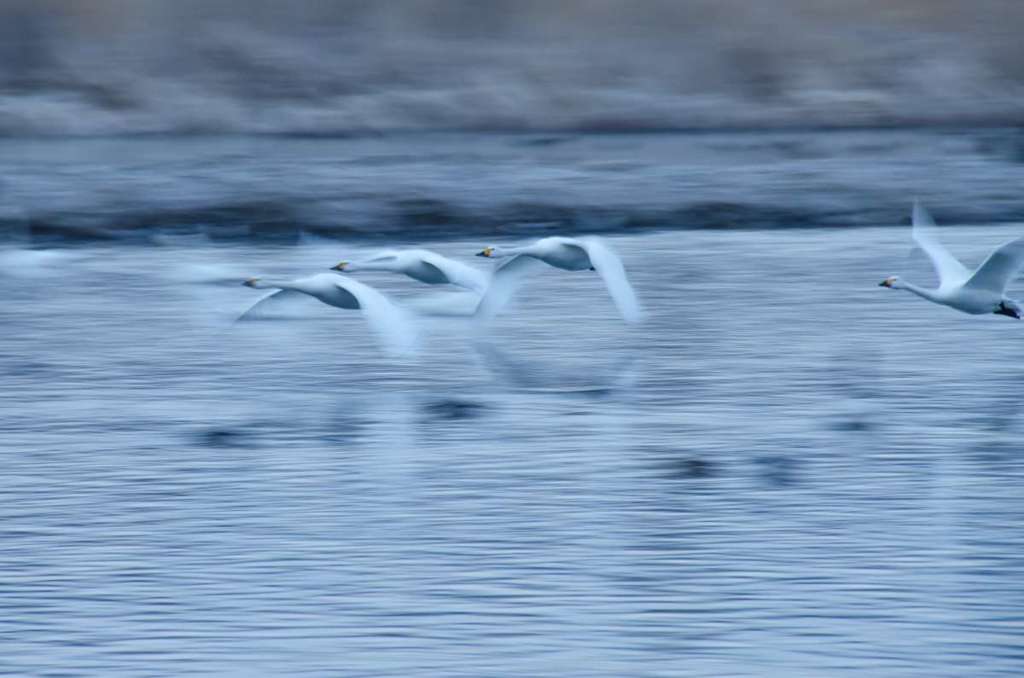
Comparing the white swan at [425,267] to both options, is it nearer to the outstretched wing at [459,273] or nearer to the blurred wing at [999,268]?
the outstretched wing at [459,273]

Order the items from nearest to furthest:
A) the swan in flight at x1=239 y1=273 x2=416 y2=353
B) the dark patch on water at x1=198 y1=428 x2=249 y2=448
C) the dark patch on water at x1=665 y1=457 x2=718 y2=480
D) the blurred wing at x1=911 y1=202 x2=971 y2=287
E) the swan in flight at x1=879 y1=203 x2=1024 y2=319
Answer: the dark patch on water at x1=665 y1=457 x2=718 y2=480 → the dark patch on water at x1=198 y1=428 x2=249 y2=448 → the swan in flight at x1=879 y1=203 x2=1024 y2=319 → the blurred wing at x1=911 y1=202 x2=971 y2=287 → the swan in flight at x1=239 y1=273 x2=416 y2=353

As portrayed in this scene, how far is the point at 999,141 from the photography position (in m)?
31.6

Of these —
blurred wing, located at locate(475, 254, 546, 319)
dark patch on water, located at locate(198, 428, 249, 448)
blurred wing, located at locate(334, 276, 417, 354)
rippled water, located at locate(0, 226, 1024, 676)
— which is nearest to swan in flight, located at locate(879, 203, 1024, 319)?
rippled water, located at locate(0, 226, 1024, 676)

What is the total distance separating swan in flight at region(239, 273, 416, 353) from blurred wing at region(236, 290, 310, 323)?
0.11 ft

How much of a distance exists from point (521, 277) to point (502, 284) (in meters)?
0.21

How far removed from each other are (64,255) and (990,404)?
1130 cm

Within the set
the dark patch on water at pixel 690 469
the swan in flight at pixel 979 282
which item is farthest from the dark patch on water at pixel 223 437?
the swan in flight at pixel 979 282

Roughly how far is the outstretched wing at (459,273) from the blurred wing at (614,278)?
0.95 metres

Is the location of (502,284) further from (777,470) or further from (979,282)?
(777,470)

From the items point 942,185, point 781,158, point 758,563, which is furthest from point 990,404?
point 781,158

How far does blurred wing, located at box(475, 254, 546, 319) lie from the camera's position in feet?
44.0

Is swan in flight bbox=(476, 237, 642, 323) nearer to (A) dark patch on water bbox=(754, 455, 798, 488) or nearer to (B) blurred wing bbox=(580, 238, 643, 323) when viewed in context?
Result: (B) blurred wing bbox=(580, 238, 643, 323)

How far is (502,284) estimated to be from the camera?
13523 millimetres

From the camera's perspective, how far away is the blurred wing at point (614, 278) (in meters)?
12.5
